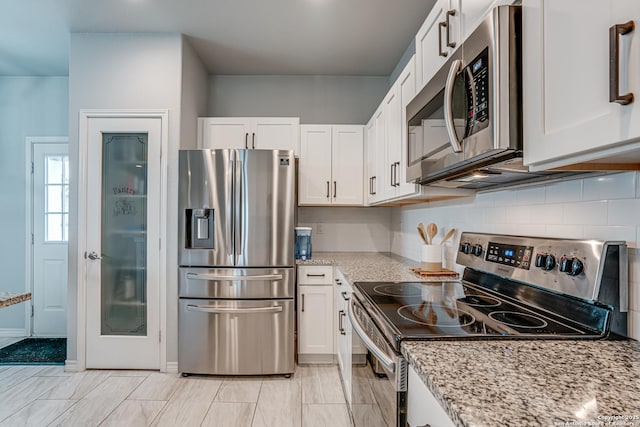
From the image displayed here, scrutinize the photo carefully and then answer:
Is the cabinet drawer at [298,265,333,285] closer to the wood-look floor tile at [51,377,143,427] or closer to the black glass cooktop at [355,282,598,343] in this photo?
the black glass cooktop at [355,282,598,343]

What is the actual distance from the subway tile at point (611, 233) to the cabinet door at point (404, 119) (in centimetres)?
90

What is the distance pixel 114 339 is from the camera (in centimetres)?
289

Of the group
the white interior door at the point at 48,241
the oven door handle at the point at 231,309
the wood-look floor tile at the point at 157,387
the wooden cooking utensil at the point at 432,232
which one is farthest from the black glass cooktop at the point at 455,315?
the white interior door at the point at 48,241

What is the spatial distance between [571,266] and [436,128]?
0.69 meters

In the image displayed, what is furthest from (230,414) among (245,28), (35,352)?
(245,28)

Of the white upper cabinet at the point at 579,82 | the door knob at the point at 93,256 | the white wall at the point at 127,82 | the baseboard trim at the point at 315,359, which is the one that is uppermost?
the white wall at the point at 127,82

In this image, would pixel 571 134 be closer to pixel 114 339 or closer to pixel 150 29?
pixel 150 29

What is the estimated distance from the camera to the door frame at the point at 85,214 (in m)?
2.88

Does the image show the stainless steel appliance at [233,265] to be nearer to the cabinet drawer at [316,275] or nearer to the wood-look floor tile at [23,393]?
the cabinet drawer at [316,275]

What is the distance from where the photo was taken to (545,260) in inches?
49.6

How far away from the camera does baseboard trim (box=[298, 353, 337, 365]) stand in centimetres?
303

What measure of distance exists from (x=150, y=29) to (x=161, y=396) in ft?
9.03

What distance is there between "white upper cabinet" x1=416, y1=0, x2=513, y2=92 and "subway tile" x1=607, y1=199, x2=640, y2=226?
26.0 inches

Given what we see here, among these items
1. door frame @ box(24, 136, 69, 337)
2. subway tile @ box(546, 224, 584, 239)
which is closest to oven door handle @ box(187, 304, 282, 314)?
subway tile @ box(546, 224, 584, 239)
